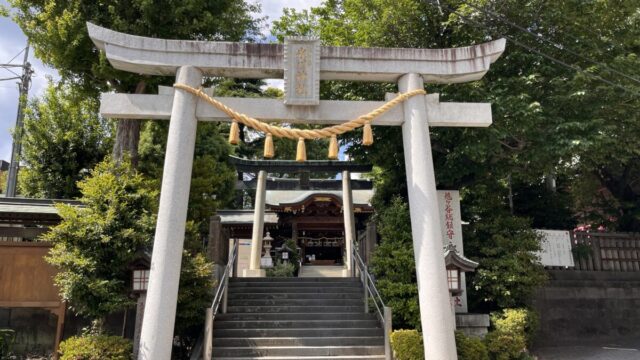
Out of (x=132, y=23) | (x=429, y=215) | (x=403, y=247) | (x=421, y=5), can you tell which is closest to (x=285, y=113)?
(x=429, y=215)

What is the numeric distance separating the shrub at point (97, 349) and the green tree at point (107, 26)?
4533 millimetres

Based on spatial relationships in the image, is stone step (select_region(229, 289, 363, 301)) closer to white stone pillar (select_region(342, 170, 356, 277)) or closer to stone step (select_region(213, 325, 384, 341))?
stone step (select_region(213, 325, 384, 341))

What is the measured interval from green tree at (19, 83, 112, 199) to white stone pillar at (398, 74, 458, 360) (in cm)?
1158

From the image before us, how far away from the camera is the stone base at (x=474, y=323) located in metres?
10.1

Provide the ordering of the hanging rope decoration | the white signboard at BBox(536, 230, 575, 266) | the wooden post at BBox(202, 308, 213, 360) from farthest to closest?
→ the white signboard at BBox(536, 230, 575, 266) → the wooden post at BBox(202, 308, 213, 360) → the hanging rope decoration

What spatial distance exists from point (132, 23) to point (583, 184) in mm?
16578

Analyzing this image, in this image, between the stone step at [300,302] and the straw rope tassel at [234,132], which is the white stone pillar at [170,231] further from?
the stone step at [300,302]

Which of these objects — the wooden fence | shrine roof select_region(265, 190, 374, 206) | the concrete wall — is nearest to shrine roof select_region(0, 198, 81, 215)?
shrine roof select_region(265, 190, 374, 206)

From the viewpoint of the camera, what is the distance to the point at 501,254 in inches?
445

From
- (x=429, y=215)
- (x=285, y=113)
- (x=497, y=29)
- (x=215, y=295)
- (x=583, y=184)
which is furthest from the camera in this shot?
(x=583, y=184)

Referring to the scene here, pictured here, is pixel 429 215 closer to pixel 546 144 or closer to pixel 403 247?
pixel 403 247

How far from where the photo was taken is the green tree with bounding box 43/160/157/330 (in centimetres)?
755

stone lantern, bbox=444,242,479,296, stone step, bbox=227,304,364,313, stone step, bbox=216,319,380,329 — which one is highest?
stone lantern, bbox=444,242,479,296

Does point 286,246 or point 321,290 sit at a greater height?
point 286,246
